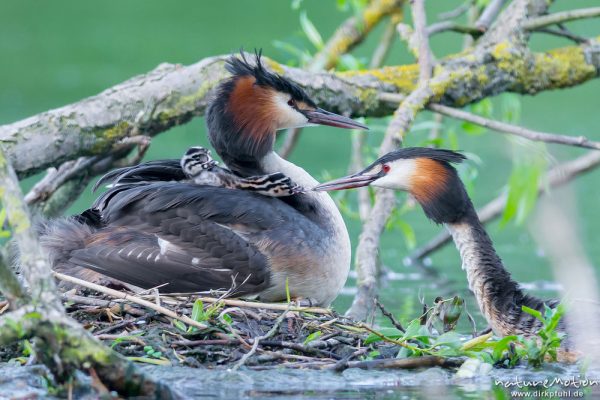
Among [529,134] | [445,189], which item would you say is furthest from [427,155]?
[529,134]

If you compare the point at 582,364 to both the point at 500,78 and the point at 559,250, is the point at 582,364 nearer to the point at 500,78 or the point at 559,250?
the point at 559,250

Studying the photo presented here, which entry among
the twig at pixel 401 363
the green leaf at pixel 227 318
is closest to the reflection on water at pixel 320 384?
the twig at pixel 401 363

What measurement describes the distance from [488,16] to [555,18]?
0.54 m

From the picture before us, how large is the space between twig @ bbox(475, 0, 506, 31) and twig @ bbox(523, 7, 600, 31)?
0.35 m

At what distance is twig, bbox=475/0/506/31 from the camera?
26.7ft

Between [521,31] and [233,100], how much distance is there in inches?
91.6

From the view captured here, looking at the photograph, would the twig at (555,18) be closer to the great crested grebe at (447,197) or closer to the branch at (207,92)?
the branch at (207,92)

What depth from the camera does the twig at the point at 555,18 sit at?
7.64 meters

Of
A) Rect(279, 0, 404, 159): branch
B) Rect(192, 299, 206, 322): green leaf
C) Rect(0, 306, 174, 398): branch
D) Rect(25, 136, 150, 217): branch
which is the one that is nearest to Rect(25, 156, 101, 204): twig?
Rect(25, 136, 150, 217): branch

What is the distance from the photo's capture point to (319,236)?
602cm

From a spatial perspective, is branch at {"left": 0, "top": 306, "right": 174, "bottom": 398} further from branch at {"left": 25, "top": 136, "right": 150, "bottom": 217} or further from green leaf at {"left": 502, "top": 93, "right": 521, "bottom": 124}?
green leaf at {"left": 502, "top": 93, "right": 521, "bottom": 124}

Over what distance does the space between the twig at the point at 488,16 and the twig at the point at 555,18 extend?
1.16 feet

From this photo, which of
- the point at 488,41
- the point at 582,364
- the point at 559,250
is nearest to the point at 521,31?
the point at 488,41

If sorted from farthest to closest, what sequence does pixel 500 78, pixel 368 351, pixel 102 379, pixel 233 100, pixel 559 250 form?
pixel 500 78
pixel 233 100
pixel 368 351
pixel 102 379
pixel 559 250
